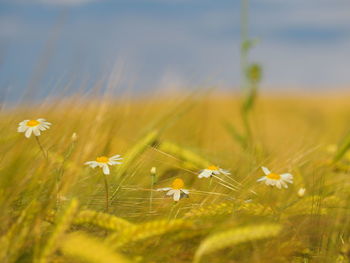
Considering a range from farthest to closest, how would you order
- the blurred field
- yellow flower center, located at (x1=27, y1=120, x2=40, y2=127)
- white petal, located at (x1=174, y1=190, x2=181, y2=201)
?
1. yellow flower center, located at (x1=27, y1=120, x2=40, y2=127)
2. white petal, located at (x1=174, y1=190, x2=181, y2=201)
3. the blurred field

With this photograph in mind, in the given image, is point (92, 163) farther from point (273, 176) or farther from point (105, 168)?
point (273, 176)

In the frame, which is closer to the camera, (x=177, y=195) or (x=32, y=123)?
(x=177, y=195)

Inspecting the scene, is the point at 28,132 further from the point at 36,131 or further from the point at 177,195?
the point at 177,195

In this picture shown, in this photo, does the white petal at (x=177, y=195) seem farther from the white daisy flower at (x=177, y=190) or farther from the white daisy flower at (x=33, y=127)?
the white daisy flower at (x=33, y=127)

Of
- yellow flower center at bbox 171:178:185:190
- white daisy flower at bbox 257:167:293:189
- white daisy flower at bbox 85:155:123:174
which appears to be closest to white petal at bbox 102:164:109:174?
white daisy flower at bbox 85:155:123:174

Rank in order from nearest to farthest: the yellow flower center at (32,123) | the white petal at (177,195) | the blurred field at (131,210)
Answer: the blurred field at (131,210), the white petal at (177,195), the yellow flower center at (32,123)

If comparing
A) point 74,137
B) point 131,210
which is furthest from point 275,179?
point 74,137

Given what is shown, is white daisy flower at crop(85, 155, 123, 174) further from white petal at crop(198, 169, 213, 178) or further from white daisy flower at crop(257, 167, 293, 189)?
white daisy flower at crop(257, 167, 293, 189)

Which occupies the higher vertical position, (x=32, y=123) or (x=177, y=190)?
(x=32, y=123)

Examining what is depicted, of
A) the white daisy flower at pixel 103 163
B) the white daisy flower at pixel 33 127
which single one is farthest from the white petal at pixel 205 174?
the white daisy flower at pixel 33 127

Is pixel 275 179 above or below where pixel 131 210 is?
above

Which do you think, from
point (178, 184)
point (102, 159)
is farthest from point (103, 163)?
point (178, 184)

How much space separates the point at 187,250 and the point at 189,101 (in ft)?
2.61

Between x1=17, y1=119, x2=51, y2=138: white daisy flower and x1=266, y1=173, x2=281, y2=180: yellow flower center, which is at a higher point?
x1=17, y1=119, x2=51, y2=138: white daisy flower
